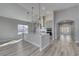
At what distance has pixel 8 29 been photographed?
8180mm

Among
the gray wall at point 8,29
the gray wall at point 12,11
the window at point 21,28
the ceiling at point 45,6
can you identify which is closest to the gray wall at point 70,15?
the ceiling at point 45,6

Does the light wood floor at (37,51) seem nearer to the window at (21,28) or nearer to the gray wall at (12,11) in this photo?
the gray wall at (12,11)

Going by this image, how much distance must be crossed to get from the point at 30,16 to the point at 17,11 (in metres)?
1.86

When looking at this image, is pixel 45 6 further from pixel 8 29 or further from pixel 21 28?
pixel 8 29

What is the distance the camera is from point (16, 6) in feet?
26.8

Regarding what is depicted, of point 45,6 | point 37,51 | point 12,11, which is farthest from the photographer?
point 12,11

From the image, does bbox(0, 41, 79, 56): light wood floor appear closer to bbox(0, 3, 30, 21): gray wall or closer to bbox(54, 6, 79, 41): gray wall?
bbox(0, 3, 30, 21): gray wall

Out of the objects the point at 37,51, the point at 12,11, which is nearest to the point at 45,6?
the point at 12,11

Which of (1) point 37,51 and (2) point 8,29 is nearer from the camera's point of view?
(1) point 37,51

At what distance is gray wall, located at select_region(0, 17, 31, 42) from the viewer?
24.2ft

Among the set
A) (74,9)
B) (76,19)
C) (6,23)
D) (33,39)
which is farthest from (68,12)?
(6,23)

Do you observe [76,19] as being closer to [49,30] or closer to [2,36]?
[49,30]

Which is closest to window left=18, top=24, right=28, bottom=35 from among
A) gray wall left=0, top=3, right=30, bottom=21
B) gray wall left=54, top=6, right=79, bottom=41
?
gray wall left=0, top=3, right=30, bottom=21

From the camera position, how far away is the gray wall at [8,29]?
739cm
